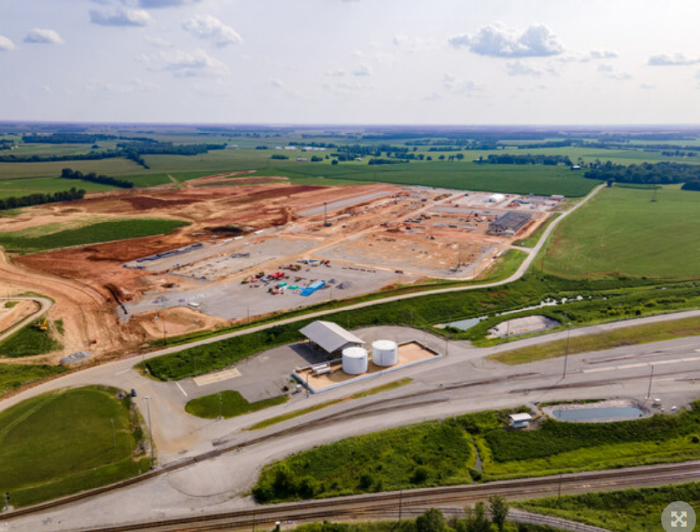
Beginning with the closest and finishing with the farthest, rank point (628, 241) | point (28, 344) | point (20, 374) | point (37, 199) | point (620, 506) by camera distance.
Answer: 1. point (620, 506)
2. point (20, 374)
3. point (28, 344)
4. point (628, 241)
5. point (37, 199)

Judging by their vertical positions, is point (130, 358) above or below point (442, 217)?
below

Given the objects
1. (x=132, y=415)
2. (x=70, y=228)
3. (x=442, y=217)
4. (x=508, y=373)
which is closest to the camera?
(x=132, y=415)

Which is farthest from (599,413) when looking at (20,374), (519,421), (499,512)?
(20,374)

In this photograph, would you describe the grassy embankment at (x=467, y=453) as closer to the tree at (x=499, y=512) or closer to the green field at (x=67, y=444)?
the tree at (x=499, y=512)

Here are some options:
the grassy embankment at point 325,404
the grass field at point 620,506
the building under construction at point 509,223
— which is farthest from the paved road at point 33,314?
the building under construction at point 509,223

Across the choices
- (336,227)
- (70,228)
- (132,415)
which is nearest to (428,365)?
(132,415)

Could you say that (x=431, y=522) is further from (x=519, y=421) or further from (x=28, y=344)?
(x=28, y=344)

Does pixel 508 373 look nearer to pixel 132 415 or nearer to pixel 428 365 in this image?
pixel 428 365
